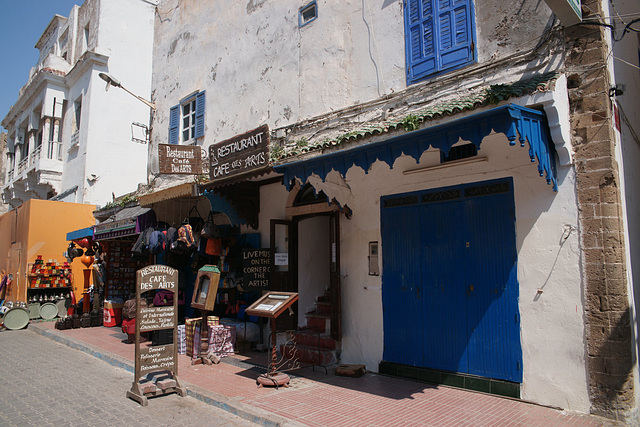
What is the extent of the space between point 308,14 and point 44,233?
1438cm

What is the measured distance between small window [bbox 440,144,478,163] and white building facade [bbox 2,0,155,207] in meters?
16.6

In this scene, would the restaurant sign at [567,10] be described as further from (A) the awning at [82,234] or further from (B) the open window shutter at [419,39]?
(A) the awning at [82,234]

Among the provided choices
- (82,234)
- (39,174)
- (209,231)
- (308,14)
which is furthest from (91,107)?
(308,14)

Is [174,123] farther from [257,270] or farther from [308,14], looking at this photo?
[257,270]

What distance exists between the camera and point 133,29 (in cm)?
2091

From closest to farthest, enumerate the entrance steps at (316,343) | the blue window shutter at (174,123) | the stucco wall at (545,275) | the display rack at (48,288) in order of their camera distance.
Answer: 1. the stucco wall at (545,275)
2. the entrance steps at (316,343)
3. the blue window shutter at (174,123)
4. the display rack at (48,288)

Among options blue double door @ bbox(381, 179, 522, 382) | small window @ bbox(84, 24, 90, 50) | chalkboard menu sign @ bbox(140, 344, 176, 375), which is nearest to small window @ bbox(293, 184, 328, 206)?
blue double door @ bbox(381, 179, 522, 382)

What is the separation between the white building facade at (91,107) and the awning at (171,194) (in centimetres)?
907

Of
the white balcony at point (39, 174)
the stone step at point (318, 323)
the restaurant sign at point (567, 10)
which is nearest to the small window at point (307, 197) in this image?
the stone step at point (318, 323)

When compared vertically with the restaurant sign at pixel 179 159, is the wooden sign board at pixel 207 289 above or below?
below

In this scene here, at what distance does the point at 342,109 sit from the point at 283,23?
3.27 metres

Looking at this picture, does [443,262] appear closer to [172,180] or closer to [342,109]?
[342,109]

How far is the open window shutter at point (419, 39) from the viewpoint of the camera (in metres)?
7.36

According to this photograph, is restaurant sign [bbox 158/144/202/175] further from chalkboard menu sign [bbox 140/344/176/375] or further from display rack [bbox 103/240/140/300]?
display rack [bbox 103/240/140/300]
